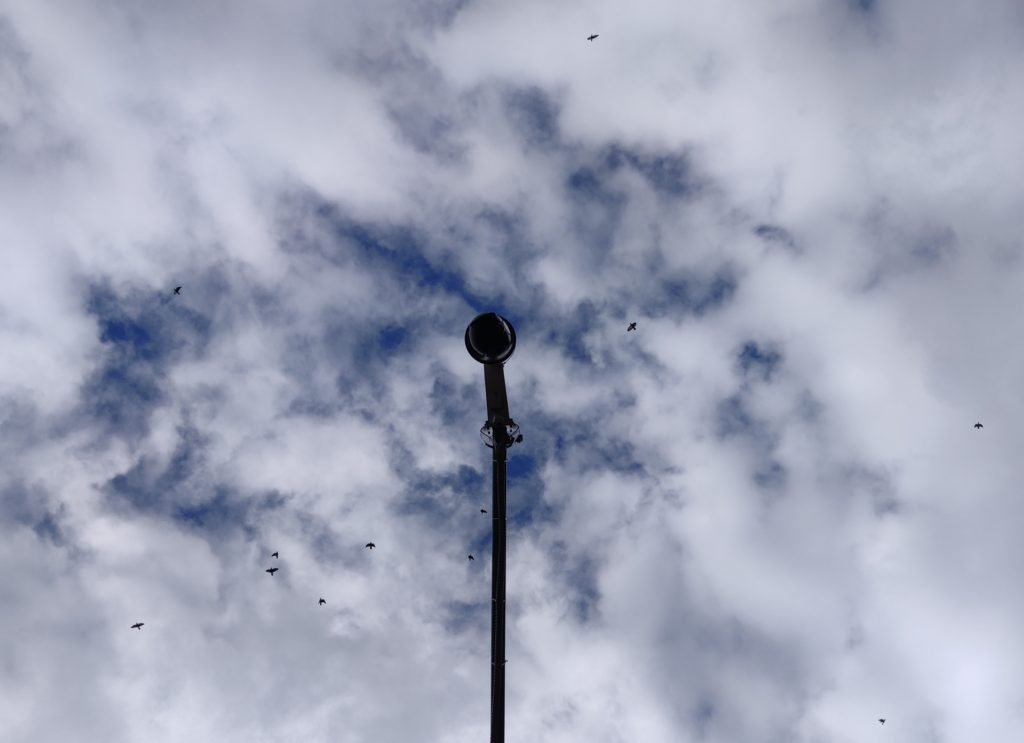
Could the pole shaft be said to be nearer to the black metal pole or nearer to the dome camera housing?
the black metal pole

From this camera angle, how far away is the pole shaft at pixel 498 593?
87.6ft

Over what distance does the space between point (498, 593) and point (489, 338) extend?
970 centimetres

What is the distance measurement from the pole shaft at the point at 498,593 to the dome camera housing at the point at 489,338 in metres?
3.97

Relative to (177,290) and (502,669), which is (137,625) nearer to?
(177,290)

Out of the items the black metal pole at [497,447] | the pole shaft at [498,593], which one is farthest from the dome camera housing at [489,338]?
the pole shaft at [498,593]

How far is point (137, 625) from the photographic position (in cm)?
4994

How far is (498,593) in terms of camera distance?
26.9 m

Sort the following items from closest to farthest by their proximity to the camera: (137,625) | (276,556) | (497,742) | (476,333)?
(476,333), (497,742), (137,625), (276,556)

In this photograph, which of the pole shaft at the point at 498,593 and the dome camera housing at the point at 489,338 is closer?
the dome camera housing at the point at 489,338

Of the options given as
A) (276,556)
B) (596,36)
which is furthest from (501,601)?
(596,36)

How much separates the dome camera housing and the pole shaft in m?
3.97

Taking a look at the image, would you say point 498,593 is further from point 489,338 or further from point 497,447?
point 489,338

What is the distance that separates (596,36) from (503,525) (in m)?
42.5

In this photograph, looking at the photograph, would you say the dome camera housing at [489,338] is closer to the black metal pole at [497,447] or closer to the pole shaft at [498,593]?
the black metal pole at [497,447]
